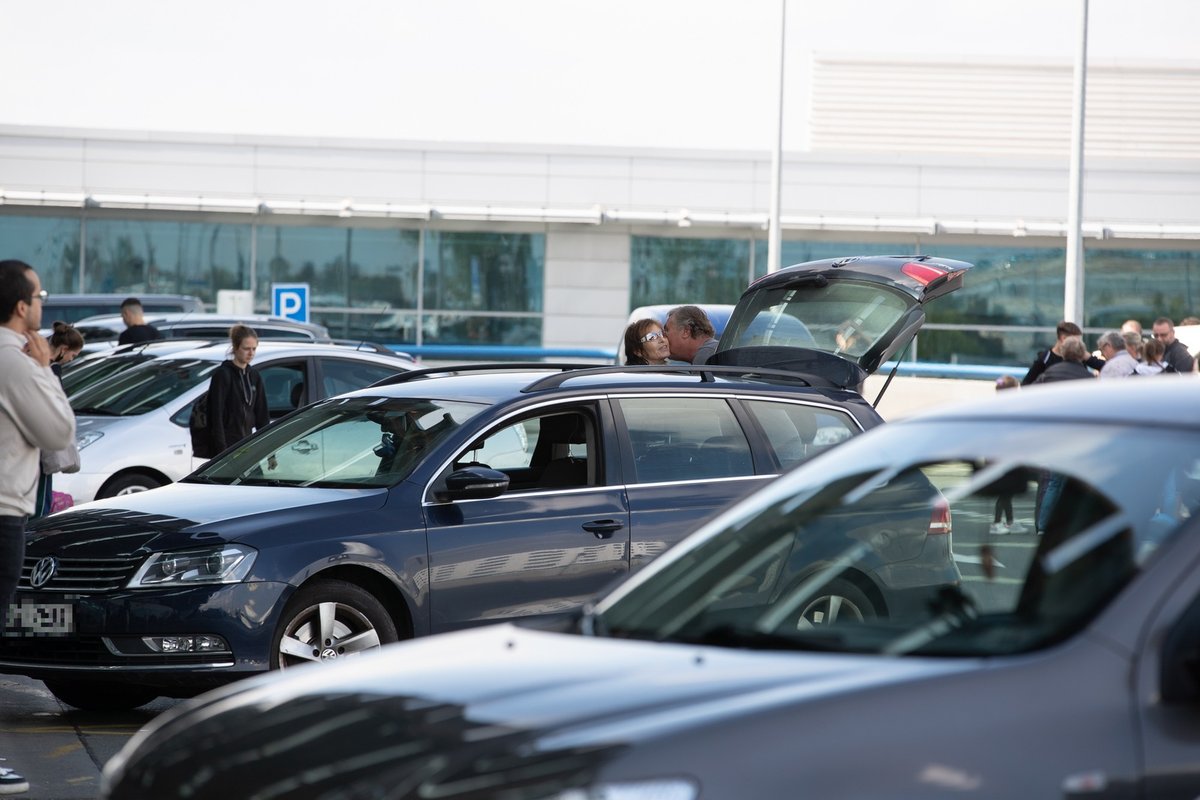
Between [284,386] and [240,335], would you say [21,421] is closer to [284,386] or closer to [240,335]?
[240,335]

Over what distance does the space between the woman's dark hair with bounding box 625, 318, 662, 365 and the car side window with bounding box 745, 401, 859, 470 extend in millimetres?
1963

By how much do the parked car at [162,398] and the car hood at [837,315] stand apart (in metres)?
4.19

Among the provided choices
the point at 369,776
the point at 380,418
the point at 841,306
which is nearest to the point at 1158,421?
the point at 369,776

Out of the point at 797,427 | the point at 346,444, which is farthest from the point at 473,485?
the point at 797,427

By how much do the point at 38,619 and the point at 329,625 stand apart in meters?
1.27

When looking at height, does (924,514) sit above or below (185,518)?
above

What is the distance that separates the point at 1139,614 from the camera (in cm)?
290

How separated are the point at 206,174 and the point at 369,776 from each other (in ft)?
106

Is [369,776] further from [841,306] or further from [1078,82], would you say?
[1078,82]

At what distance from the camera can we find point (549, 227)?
113 ft

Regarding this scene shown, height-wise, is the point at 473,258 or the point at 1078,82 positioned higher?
the point at 1078,82

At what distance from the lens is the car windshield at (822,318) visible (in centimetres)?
981

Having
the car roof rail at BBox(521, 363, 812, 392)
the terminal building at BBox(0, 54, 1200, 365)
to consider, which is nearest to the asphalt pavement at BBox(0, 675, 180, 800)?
the car roof rail at BBox(521, 363, 812, 392)

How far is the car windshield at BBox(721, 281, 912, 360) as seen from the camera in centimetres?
981
